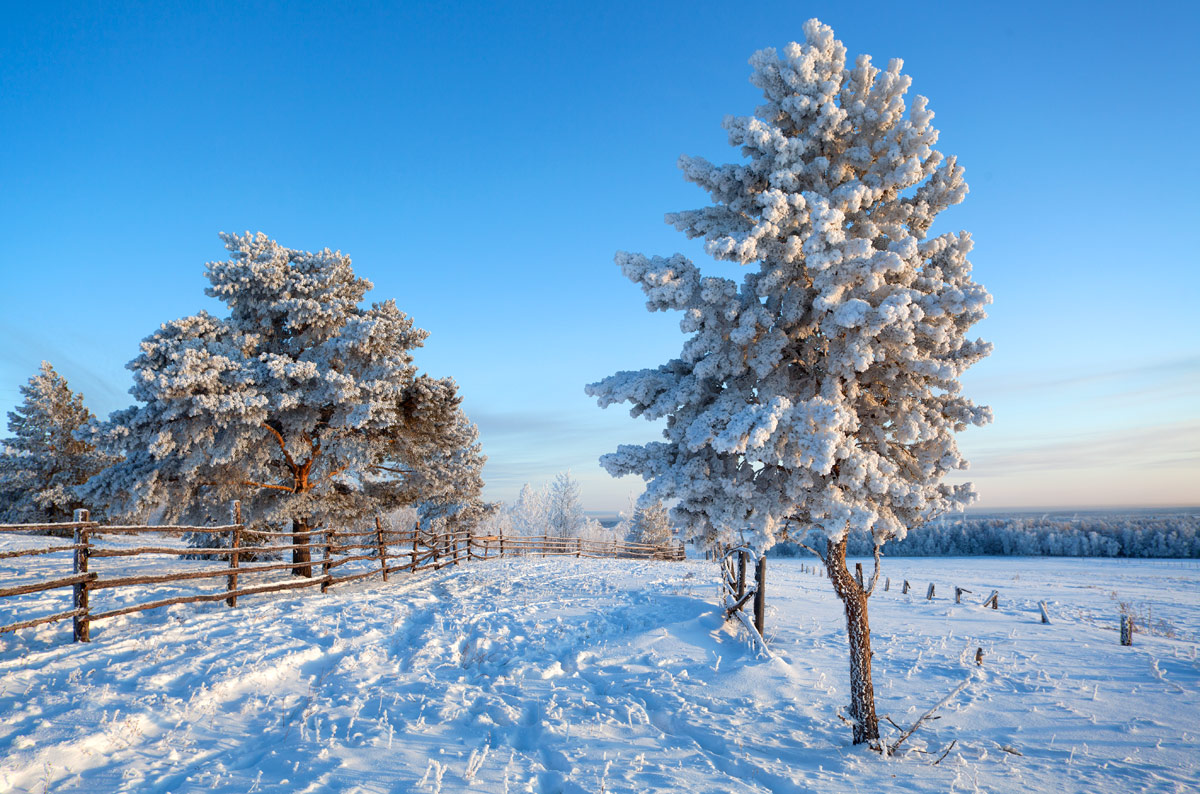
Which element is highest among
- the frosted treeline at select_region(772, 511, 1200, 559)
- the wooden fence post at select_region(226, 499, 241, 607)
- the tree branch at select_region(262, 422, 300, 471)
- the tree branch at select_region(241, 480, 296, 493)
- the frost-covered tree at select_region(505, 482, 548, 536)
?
the tree branch at select_region(262, 422, 300, 471)

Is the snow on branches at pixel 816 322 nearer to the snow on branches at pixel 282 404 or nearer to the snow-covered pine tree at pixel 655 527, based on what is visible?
the snow on branches at pixel 282 404

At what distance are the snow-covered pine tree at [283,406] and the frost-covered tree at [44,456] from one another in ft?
44.8

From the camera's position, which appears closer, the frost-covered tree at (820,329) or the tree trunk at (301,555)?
the frost-covered tree at (820,329)

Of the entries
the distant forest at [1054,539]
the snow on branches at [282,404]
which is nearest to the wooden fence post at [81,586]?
the snow on branches at [282,404]

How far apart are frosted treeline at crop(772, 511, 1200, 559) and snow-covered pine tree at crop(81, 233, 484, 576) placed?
232 feet

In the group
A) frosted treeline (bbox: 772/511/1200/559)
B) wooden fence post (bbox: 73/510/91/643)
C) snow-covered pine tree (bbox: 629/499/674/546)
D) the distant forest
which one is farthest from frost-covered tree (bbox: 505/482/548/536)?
wooden fence post (bbox: 73/510/91/643)

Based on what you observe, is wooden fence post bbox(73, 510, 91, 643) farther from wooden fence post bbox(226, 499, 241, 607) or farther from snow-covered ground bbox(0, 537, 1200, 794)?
wooden fence post bbox(226, 499, 241, 607)

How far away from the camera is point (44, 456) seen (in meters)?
23.9

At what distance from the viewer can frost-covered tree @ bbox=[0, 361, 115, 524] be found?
901 inches

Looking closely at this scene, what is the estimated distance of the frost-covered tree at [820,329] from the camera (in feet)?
19.7

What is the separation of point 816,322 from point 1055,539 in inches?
4028

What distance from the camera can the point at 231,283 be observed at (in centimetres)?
1469

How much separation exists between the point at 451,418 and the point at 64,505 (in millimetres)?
20784

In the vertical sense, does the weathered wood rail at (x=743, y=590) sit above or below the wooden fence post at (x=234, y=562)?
below
